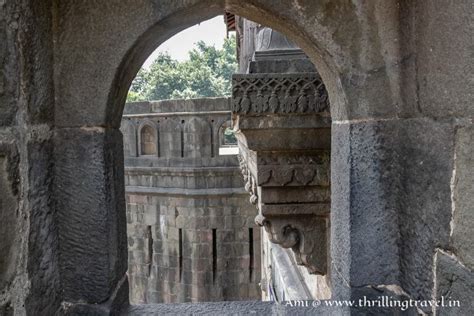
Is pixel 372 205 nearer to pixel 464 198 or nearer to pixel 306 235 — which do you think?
pixel 464 198

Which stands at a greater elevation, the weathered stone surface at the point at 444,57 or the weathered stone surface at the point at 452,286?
Result: the weathered stone surface at the point at 444,57

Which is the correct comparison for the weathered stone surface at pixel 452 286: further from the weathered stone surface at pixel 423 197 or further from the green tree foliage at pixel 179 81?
the green tree foliage at pixel 179 81

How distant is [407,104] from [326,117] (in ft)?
2.36

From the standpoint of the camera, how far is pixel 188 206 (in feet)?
28.6

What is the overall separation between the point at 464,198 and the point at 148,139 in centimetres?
852

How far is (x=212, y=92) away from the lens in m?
33.7

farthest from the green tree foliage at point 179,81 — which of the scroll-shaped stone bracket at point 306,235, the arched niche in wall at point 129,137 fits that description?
the scroll-shaped stone bracket at point 306,235

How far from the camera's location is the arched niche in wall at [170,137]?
844 centimetres

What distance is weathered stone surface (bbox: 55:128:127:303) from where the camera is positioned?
4.49ft

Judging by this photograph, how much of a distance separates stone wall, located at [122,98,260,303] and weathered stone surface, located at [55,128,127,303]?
6950 millimetres

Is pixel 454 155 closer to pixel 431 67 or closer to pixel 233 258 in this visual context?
pixel 431 67

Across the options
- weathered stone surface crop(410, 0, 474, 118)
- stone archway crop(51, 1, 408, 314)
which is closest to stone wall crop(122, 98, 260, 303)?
stone archway crop(51, 1, 408, 314)

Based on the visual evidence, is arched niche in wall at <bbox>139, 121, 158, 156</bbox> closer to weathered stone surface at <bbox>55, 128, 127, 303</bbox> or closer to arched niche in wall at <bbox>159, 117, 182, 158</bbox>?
arched niche in wall at <bbox>159, 117, 182, 158</bbox>

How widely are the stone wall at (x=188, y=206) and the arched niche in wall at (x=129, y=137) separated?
0.02 metres
